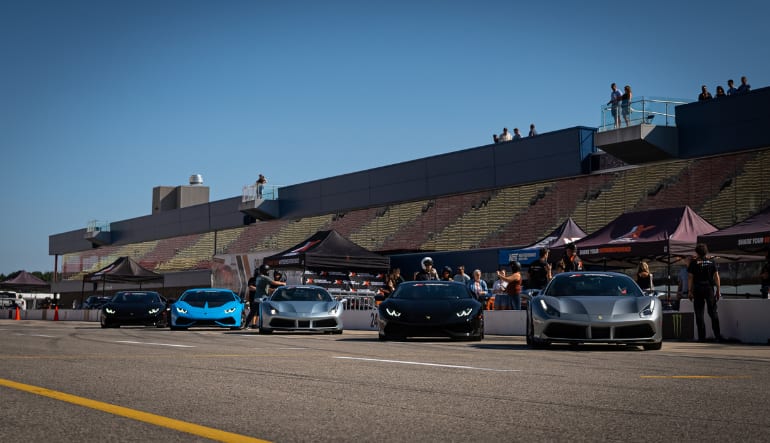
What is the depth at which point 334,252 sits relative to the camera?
104 ft

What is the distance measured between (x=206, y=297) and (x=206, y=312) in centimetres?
104

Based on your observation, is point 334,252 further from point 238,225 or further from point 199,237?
point 199,237

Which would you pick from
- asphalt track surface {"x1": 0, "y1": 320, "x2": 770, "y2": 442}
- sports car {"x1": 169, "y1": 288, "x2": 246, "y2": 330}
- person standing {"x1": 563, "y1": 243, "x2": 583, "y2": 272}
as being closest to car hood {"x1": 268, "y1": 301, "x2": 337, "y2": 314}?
sports car {"x1": 169, "y1": 288, "x2": 246, "y2": 330}

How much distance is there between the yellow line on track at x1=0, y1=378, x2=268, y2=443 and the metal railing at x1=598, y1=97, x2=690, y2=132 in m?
24.7

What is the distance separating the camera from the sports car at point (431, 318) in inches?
672

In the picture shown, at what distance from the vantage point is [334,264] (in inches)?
1243

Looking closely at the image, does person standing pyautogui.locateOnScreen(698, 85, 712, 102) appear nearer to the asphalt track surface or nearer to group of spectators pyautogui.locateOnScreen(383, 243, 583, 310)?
group of spectators pyautogui.locateOnScreen(383, 243, 583, 310)

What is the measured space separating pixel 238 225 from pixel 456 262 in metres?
24.2

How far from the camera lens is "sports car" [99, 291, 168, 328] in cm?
2789

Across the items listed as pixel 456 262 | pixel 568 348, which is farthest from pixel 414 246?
pixel 568 348

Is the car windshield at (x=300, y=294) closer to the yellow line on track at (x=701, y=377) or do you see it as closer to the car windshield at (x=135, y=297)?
the car windshield at (x=135, y=297)

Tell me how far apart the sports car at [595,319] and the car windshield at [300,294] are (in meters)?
7.92

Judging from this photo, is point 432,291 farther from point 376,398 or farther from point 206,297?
point 376,398

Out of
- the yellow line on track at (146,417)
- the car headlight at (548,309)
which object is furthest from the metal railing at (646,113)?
the yellow line on track at (146,417)
